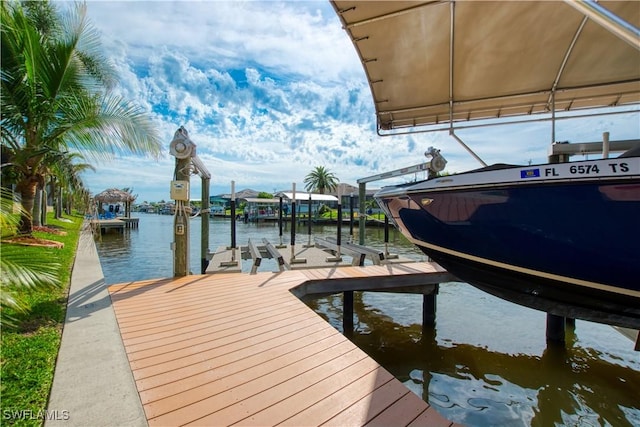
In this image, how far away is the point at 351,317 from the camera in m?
5.88

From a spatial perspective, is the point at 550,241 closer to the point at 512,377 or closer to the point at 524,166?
the point at 524,166

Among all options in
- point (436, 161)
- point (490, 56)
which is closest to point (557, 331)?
point (436, 161)

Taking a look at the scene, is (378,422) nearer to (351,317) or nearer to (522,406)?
(522,406)

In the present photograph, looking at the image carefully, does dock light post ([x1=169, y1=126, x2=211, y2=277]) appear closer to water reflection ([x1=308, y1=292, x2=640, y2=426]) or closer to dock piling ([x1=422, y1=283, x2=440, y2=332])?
water reflection ([x1=308, y1=292, x2=640, y2=426])

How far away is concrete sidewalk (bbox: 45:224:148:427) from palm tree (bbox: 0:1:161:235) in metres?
3.46

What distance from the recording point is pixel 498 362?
4.58m

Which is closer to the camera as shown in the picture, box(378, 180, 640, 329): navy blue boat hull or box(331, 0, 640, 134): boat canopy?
box(378, 180, 640, 329): navy blue boat hull

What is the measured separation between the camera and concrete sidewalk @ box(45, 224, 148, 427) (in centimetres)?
181

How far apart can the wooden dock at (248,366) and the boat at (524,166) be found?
5.29ft

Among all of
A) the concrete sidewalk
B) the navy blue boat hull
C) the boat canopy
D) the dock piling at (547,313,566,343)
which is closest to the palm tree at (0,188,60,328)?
the concrete sidewalk

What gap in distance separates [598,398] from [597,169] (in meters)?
3.00

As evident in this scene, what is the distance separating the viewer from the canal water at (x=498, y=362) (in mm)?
3510

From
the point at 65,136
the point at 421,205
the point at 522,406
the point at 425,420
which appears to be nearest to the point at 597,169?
the point at 421,205

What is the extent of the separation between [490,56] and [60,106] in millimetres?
7579
